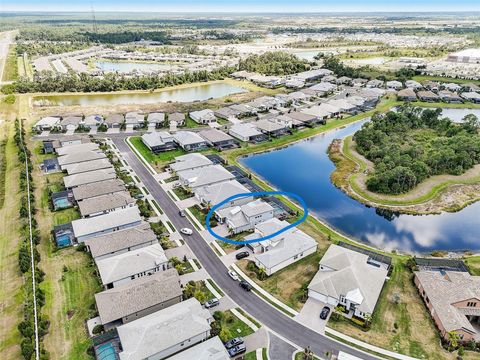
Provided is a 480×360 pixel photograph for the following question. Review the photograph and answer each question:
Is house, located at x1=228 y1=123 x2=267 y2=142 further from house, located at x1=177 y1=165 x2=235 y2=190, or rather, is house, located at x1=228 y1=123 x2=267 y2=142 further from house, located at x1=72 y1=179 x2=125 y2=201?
house, located at x1=72 y1=179 x2=125 y2=201


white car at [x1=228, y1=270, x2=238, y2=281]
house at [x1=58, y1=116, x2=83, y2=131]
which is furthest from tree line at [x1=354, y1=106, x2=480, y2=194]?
house at [x1=58, y1=116, x2=83, y2=131]

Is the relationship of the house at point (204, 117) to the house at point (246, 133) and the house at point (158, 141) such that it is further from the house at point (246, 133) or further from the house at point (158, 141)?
the house at point (158, 141)

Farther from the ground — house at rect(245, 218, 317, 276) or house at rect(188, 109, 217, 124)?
house at rect(188, 109, 217, 124)

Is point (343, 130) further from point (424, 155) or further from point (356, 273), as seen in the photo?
point (356, 273)

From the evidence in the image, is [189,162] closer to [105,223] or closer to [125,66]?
[105,223]

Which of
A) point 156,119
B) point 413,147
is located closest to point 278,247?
point 413,147

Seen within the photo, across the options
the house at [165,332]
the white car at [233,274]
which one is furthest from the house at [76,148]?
the house at [165,332]
